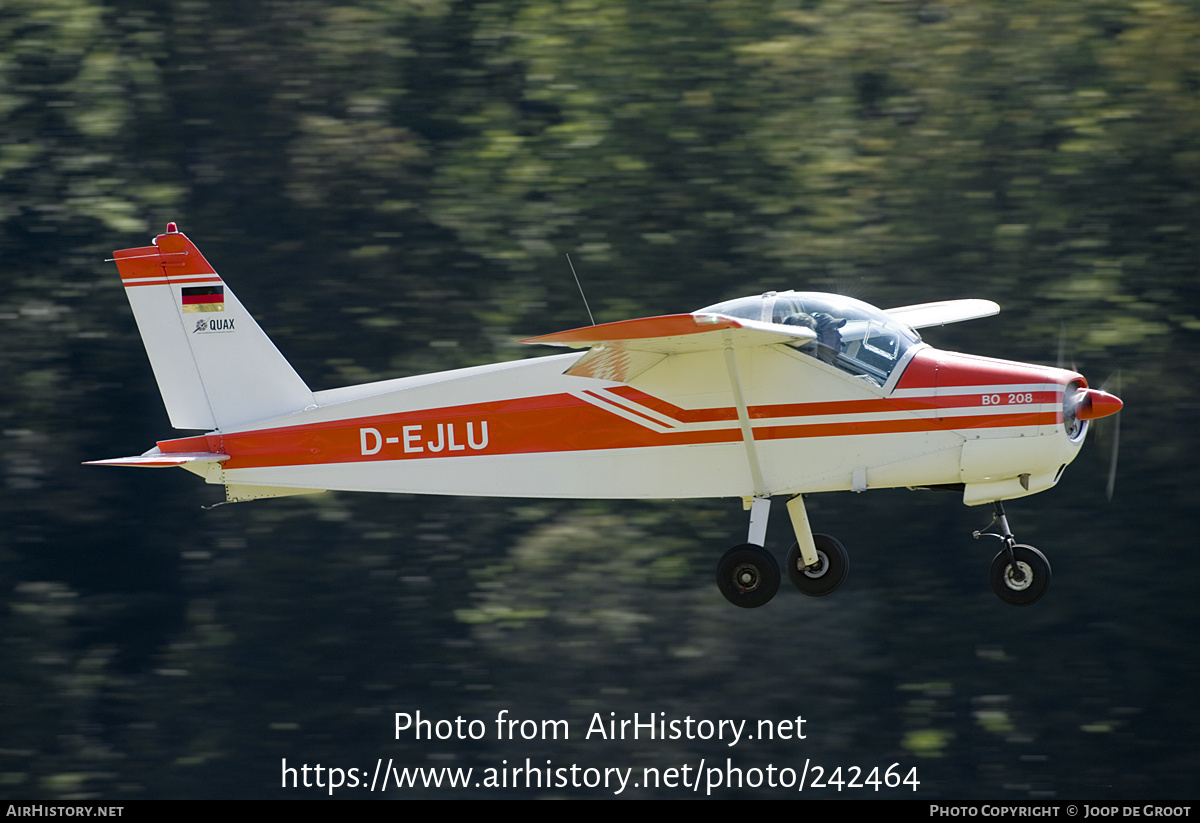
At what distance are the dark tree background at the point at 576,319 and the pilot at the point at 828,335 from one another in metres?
5.93

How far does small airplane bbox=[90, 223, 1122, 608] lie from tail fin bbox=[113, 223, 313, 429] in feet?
0.20

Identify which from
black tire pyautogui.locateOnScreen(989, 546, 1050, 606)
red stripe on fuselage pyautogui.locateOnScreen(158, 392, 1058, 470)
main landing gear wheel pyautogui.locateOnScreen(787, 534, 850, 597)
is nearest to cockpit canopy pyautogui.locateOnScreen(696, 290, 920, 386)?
red stripe on fuselage pyautogui.locateOnScreen(158, 392, 1058, 470)

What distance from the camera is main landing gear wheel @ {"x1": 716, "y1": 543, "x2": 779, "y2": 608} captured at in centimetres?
993

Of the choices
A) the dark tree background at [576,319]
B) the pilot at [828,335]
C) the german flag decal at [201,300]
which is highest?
the pilot at [828,335]

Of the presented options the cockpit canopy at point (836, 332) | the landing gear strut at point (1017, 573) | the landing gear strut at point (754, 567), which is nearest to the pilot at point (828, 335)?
the cockpit canopy at point (836, 332)

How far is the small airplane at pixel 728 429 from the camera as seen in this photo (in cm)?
955

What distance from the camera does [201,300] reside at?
11.2m

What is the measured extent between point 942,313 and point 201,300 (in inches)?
222

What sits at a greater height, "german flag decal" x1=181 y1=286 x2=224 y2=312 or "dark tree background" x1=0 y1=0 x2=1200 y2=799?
"german flag decal" x1=181 y1=286 x2=224 y2=312

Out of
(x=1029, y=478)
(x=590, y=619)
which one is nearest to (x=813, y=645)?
(x=590, y=619)

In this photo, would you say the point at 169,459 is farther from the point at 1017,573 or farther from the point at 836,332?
the point at 1017,573

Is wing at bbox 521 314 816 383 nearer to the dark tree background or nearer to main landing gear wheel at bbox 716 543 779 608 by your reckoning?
main landing gear wheel at bbox 716 543 779 608

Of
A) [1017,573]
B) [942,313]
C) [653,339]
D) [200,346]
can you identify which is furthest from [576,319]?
[1017,573]

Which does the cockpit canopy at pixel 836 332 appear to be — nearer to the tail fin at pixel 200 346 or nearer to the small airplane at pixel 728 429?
the small airplane at pixel 728 429
